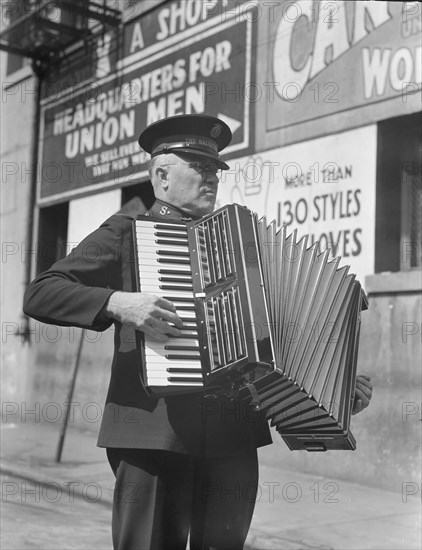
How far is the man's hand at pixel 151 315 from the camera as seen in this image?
2447 millimetres

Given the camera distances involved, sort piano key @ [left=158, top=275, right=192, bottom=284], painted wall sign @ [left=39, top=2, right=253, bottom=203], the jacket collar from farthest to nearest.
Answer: painted wall sign @ [left=39, top=2, right=253, bottom=203], the jacket collar, piano key @ [left=158, top=275, right=192, bottom=284]

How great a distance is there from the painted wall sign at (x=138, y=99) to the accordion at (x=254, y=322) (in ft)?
21.9

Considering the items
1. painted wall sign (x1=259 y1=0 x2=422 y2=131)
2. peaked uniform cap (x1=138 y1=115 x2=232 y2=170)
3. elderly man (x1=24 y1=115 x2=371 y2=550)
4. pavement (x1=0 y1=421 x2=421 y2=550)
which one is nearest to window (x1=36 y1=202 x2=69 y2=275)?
pavement (x1=0 y1=421 x2=421 y2=550)

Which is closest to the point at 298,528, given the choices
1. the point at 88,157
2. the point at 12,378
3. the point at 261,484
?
the point at 261,484

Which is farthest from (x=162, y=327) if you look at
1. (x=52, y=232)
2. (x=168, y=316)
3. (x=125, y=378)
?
(x=52, y=232)

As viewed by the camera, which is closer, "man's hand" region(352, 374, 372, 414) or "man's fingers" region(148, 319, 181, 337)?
"man's fingers" region(148, 319, 181, 337)

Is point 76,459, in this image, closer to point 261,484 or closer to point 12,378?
point 261,484

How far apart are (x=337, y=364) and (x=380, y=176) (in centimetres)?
526

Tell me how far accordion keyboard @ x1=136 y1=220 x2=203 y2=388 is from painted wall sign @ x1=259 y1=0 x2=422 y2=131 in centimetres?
529

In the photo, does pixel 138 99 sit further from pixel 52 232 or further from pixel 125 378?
pixel 125 378

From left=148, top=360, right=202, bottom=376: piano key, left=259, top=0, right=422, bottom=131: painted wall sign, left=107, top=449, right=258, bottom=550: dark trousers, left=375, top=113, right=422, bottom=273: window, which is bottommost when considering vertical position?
left=107, top=449, right=258, bottom=550: dark trousers

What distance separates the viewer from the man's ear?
9.49 feet

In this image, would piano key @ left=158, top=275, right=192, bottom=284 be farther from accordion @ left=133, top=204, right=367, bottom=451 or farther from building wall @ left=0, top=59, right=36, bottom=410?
building wall @ left=0, top=59, right=36, bottom=410

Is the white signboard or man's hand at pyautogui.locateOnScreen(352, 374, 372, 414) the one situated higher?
the white signboard
